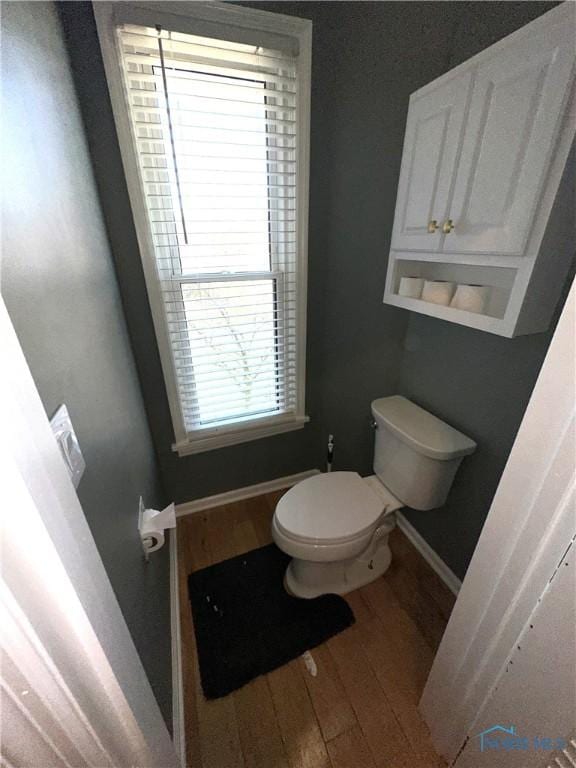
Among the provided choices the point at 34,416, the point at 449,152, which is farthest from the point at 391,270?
the point at 34,416

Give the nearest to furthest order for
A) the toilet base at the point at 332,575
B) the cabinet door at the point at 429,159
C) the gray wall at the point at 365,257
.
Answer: the cabinet door at the point at 429,159 → the gray wall at the point at 365,257 → the toilet base at the point at 332,575

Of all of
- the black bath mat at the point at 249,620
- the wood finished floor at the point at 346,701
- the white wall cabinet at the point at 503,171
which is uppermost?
the white wall cabinet at the point at 503,171

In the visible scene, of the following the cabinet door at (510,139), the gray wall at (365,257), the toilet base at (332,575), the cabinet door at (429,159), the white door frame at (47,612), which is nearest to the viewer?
the white door frame at (47,612)

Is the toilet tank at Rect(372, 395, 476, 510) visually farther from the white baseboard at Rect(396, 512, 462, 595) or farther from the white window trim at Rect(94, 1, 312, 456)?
the white window trim at Rect(94, 1, 312, 456)

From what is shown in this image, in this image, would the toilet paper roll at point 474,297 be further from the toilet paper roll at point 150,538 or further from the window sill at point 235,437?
the toilet paper roll at point 150,538

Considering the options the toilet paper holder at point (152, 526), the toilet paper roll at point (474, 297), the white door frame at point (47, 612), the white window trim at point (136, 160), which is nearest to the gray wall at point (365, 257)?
the white window trim at point (136, 160)

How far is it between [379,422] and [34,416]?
1.33 meters

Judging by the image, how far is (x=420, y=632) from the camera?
1.26 metres

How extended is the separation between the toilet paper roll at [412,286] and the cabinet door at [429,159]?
12 centimetres

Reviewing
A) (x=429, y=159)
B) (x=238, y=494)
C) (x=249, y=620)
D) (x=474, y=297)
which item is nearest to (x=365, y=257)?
(x=429, y=159)

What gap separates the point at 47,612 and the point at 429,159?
147 centimetres

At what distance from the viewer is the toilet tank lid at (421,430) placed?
3.92ft

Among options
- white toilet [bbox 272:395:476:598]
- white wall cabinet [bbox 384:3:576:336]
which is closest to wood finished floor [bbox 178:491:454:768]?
white toilet [bbox 272:395:476:598]

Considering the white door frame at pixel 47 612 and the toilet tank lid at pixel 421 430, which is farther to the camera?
the toilet tank lid at pixel 421 430
